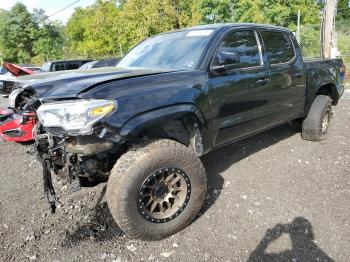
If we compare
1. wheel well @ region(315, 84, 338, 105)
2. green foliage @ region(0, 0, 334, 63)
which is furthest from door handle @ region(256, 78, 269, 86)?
green foliage @ region(0, 0, 334, 63)

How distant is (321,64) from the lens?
525 cm

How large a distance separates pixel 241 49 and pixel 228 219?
1.90 m

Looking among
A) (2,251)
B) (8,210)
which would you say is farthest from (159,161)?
(8,210)

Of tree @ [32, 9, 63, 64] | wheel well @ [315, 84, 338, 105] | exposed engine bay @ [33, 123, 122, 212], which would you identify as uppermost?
Result: exposed engine bay @ [33, 123, 122, 212]

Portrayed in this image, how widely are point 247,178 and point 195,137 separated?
1.19 metres

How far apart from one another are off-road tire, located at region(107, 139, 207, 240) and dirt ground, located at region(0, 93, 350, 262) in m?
0.15

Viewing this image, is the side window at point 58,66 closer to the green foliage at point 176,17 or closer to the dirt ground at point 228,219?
the green foliage at point 176,17

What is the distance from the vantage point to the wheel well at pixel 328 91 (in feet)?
18.0

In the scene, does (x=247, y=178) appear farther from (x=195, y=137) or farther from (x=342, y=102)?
(x=342, y=102)

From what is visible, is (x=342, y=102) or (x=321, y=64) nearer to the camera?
(x=321, y=64)

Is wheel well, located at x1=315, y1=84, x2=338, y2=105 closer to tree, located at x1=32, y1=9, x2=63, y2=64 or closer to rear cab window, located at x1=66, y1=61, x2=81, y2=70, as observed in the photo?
rear cab window, located at x1=66, y1=61, x2=81, y2=70

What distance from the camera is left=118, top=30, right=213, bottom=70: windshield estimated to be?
356 cm

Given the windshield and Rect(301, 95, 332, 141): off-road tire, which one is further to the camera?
Rect(301, 95, 332, 141): off-road tire

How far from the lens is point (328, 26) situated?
11133mm
